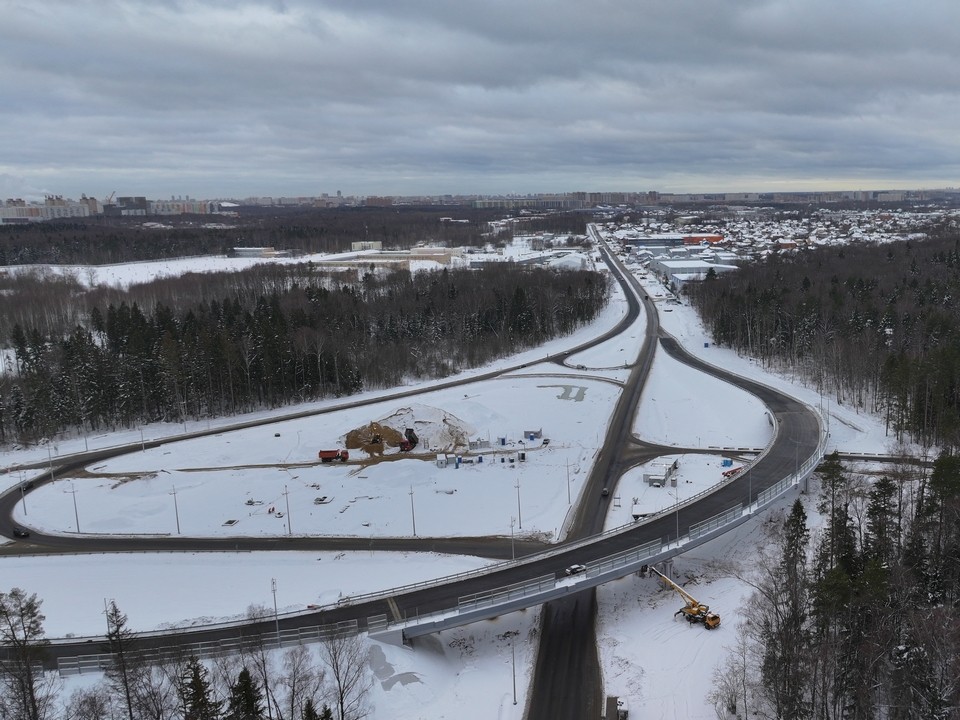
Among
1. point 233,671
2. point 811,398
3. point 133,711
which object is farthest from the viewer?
point 811,398

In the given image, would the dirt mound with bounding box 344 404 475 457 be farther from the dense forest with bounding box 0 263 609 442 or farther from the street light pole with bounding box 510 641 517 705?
the street light pole with bounding box 510 641 517 705

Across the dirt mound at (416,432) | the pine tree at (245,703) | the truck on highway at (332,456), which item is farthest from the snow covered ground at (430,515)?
the pine tree at (245,703)

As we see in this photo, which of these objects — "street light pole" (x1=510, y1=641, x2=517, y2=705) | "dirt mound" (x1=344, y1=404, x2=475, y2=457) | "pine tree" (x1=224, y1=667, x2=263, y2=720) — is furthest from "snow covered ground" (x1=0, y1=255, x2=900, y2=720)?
"pine tree" (x1=224, y1=667, x2=263, y2=720)

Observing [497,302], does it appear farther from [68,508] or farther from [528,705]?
[528,705]

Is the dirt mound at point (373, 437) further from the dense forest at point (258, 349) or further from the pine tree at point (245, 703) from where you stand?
the pine tree at point (245, 703)

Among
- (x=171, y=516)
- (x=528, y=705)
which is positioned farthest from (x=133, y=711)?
(x=171, y=516)

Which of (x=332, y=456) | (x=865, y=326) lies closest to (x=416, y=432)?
(x=332, y=456)
